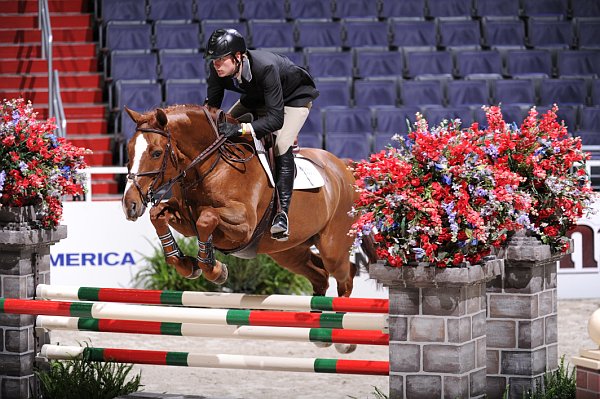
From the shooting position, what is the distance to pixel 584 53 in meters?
12.1

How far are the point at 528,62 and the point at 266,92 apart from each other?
767 centimetres

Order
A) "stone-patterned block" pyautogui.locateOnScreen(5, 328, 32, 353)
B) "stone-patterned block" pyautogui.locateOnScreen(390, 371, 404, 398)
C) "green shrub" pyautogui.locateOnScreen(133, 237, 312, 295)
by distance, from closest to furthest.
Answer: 1. "stone-patterned block" pyautogui.locateOnScreen(390, 371, 404, 398)
2. "stone-patterned block" pyautogui.locateOnScreen(5, 328, 32, 353)
3. "green shrub" pyautogui.locateOnScreen(133, 237, 312, 295)

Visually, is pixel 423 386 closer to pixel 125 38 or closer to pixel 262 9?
pixel 125 38

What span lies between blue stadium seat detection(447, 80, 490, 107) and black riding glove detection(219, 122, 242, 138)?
22.3ft

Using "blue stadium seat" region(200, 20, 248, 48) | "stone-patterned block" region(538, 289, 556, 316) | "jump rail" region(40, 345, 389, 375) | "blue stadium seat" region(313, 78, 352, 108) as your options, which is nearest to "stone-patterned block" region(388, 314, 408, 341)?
"jump rail" region(40, 345, 389, 375)

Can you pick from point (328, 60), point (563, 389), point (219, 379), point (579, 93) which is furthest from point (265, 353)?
point (579, 93)

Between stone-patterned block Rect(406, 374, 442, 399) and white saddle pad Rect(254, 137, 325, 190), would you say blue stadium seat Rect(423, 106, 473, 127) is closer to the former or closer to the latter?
white saddle pad Rect(254, 137, 325, 190)

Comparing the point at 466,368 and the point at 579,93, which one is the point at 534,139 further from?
the point at 579,93

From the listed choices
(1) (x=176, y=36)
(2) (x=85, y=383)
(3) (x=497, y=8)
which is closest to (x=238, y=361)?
(2) (x=85, y=383)

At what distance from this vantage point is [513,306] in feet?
14.7

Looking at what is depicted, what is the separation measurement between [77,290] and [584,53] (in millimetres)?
8713

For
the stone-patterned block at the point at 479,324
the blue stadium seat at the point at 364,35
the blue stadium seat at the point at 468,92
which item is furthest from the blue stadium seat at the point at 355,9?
the stone-patterned block at the point at 479,324

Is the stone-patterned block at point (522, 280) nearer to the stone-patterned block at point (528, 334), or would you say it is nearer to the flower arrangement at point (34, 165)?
the stone-patterned block at point (528, 334)

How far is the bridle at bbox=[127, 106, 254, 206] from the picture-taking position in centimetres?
448
